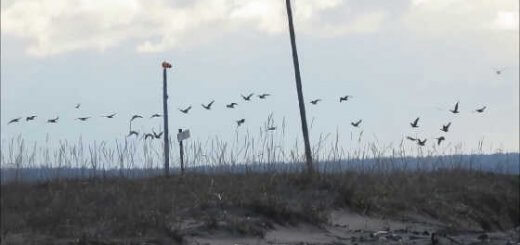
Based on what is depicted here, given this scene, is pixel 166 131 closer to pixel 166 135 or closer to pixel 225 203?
pixel 166 135

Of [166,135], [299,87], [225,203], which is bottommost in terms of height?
[225,203]

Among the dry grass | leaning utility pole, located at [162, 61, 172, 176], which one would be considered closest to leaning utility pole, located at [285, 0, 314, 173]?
the dry grass

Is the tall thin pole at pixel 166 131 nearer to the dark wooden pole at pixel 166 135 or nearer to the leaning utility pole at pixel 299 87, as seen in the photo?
the dark wooden pole at pixel 166 135

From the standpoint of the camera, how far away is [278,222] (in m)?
16.1

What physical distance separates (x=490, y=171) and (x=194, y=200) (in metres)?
18.1

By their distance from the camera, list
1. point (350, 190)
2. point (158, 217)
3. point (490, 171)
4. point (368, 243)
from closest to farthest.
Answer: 1. point (158, 217)
2. point (368, 243)
3. point (350, 190)
4. point (490, 171)

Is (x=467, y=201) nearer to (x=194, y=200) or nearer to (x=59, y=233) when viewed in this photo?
(x=194, y=200)

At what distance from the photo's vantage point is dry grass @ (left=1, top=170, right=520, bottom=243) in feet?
43.2

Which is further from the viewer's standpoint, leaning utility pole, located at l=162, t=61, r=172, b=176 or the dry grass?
leaning utility pole, located at l=162, t=61, r=172, b=176

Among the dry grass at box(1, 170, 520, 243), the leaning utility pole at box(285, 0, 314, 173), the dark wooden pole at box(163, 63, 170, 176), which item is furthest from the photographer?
the dark wooden pole at box(163, 63, 170, 176)

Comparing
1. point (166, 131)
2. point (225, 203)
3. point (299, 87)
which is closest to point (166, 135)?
point (166, 131)

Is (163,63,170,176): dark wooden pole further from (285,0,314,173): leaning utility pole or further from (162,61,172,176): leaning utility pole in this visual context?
(285,0,314,173): leaning utility pole

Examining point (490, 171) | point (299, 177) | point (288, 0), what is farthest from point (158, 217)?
point (490, 171)

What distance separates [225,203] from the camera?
16188mm
